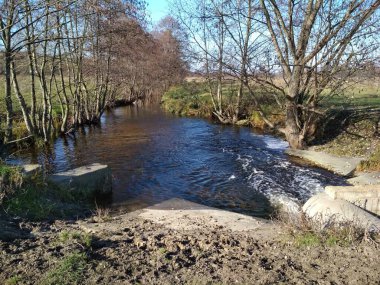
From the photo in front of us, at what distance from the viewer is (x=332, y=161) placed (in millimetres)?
13320

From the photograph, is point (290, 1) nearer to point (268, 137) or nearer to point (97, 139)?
point (268, 137)

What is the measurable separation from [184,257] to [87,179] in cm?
532

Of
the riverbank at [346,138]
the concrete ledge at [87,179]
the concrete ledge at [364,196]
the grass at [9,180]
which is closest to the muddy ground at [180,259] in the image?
the grass at [9,180]

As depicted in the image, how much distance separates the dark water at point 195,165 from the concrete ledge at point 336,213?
5.07 feet

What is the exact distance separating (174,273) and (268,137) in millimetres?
15790

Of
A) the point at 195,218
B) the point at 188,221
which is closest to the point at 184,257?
the point at 188,221

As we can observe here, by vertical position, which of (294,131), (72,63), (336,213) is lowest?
(336,213)

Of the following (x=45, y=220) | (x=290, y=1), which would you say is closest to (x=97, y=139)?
(x=290, y=1)

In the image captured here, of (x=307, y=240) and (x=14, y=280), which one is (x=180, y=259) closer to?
(x=307, y=240)

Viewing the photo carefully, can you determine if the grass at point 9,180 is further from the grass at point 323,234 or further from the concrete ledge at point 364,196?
the concrete ledge at point 364,196

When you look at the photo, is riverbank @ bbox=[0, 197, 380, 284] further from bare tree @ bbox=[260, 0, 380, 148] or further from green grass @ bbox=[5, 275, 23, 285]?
bare tree @ bbox=[260, 0, 380, 148]

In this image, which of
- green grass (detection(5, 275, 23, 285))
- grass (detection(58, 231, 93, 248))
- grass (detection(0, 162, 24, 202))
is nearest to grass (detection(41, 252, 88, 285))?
green grass (detection(5, 275, 23, 285))

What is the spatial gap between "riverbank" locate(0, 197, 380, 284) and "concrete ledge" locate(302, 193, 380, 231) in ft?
2.41

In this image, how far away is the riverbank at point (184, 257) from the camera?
14.4ft
